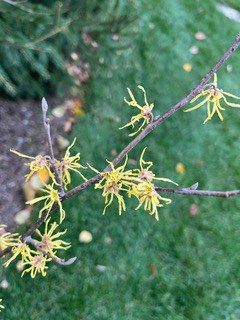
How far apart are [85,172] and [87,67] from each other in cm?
101

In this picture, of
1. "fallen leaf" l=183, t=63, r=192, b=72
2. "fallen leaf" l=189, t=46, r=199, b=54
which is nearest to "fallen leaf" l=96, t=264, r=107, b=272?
"fallen leaf" l=183, t=63, r=192, b=72

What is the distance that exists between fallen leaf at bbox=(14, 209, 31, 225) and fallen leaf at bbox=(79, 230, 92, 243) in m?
0.38

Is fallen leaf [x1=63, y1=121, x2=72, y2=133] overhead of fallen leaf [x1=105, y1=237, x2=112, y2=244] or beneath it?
overhead

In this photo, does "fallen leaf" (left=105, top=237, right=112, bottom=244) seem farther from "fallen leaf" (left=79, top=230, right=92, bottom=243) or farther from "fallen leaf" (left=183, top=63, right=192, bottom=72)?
"fallen leaf" (left=183, top=63, right=192, bottom=72)

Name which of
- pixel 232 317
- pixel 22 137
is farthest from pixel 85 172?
pixel 232 317

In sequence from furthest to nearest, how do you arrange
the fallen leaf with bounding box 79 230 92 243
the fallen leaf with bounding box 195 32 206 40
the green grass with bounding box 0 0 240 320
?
the fallen leaf with bounding box 195 32 206 40, the fallen leaf with bounding box 79 230 92 243, the green grass with bounding box 0 0 240 320

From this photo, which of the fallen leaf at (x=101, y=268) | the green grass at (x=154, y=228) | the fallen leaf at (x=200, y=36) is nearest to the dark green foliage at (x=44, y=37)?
the green grass at (x=154, y=228)

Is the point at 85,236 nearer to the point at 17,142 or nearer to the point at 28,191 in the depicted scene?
the point at 28,191

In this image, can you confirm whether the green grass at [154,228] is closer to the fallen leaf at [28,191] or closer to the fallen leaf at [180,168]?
the fallen leaf at [180,168]

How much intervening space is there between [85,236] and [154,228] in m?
0.52

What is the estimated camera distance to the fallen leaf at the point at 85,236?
2.73m

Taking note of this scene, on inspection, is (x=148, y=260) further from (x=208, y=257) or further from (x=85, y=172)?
(x=85, y=172)

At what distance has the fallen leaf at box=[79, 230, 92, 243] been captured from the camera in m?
2.73

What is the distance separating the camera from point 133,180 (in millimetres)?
1096
